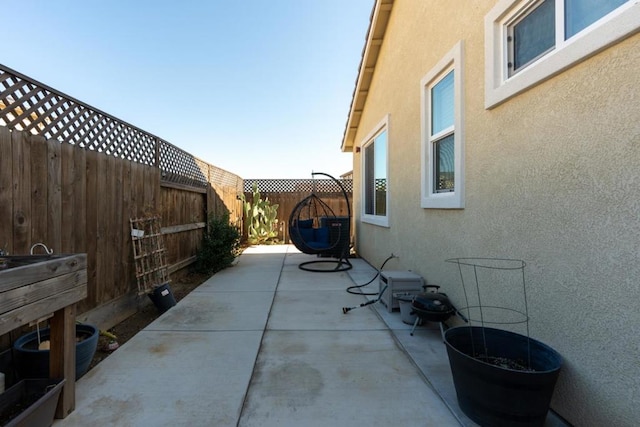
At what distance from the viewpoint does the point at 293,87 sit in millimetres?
8859

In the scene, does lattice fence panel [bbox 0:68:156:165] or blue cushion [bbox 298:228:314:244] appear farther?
blue cushion [bbox 298:228:314:244]

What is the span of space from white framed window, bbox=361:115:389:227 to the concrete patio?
222cm

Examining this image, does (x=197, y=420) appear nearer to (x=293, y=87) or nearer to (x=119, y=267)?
(x=119, y=267)

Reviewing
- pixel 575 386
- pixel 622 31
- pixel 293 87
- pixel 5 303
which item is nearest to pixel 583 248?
pixel 575 386

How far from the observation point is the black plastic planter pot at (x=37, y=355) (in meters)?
1.95

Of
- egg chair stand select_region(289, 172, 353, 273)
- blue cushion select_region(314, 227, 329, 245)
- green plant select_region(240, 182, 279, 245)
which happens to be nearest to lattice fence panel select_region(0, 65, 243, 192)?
egg chair stand select_region(289, 172, 353, 273)

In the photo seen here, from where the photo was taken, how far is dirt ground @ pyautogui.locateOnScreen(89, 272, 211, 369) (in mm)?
2680

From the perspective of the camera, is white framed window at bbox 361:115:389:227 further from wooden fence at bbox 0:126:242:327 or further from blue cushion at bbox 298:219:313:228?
wooden fence at bbox 0:126:242:327

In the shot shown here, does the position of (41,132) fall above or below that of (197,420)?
above

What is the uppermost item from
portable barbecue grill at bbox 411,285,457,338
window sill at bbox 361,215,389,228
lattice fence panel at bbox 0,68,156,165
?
lattice fence panel at bbox 0,68,156,165

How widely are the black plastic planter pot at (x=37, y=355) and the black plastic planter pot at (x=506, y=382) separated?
2232 mm

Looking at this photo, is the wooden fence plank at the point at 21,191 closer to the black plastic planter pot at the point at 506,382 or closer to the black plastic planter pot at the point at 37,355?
the black plastic planter pot at the point at 37,355

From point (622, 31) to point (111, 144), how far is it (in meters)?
3.99

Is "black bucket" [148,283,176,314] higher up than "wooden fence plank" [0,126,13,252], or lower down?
lower down
